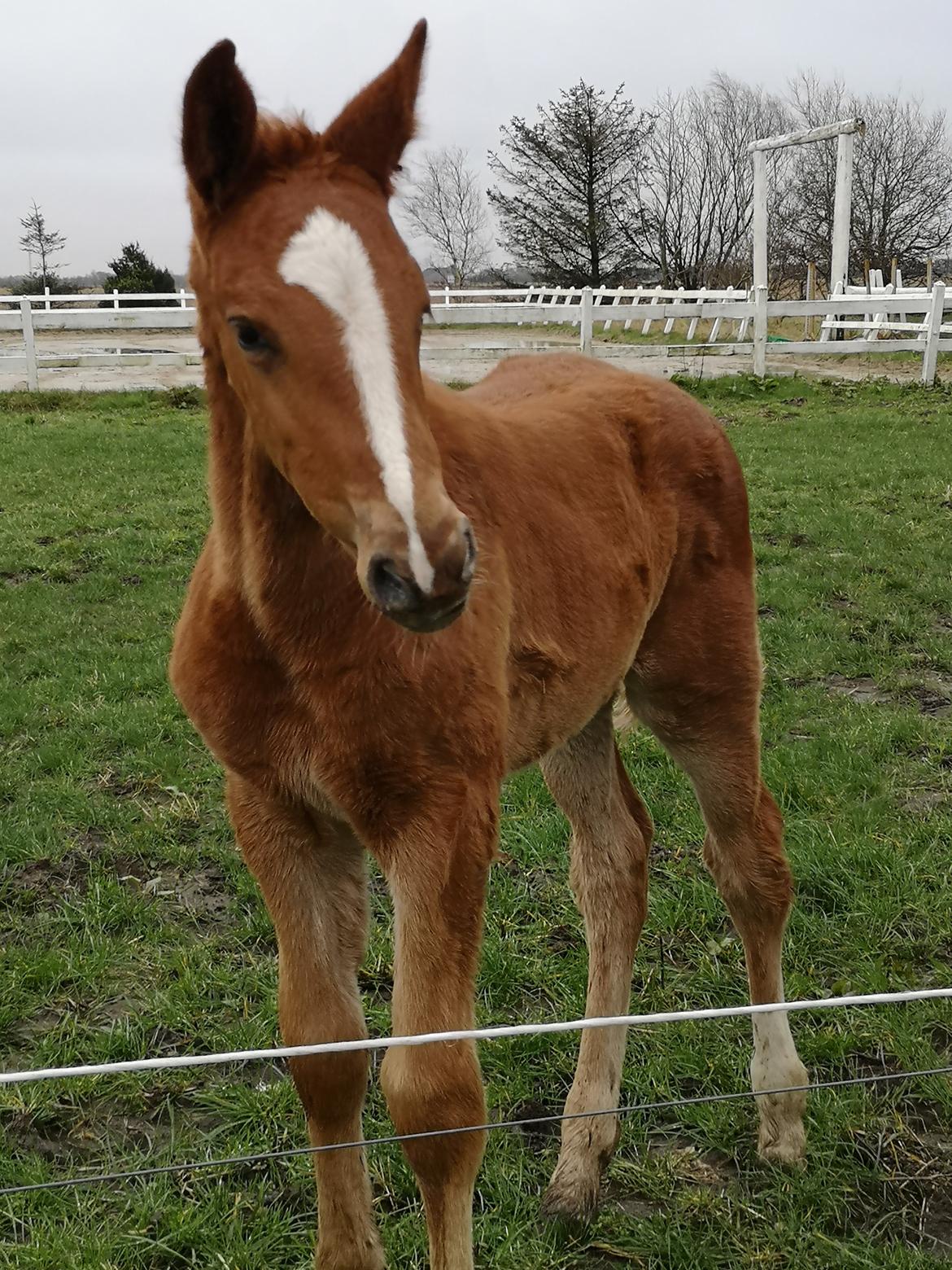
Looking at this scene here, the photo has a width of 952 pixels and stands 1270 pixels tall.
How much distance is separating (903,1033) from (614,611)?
155cm

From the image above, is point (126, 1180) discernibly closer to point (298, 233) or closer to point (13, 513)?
point (298, 233)

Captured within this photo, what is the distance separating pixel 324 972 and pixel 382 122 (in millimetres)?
1661

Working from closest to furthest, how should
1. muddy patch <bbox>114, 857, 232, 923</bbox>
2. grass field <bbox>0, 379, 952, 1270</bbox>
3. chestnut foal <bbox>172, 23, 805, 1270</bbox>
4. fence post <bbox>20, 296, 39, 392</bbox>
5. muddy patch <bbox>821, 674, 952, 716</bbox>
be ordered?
1. chestnut foal <bbox>172, 23, 805, 1270</bbox>
2. grass field <bbox>0, 379, 952, 1270</bbox>
3. muddy patch <bbox>114, 857, 232, 923</bbox>
4. muddy patch <bbox>821, 674, 952, 716</bbox>
5. fence post <bbox>20, 296, 39, 392</bbox>

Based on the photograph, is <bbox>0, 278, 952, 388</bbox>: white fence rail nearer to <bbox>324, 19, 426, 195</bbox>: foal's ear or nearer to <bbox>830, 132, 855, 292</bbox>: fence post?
<bbox>830, 132, 855, 292</bbox>: fence post

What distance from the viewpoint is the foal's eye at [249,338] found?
63.3 inches

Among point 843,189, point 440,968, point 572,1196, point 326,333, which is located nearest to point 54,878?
point 572,1196

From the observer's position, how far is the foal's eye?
1.61 meters

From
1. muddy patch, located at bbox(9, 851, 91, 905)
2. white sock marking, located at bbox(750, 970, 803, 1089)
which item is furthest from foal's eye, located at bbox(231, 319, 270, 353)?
muddy patch, located at bbox(9, 851, 91, 905)

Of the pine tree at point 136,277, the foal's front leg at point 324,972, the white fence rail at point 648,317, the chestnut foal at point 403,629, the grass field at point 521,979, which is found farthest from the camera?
the pine tree at point 136,277

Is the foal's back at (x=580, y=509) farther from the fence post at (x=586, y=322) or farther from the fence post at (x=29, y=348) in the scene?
the fence post at (x=29, y=348)

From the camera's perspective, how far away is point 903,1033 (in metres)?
2.94

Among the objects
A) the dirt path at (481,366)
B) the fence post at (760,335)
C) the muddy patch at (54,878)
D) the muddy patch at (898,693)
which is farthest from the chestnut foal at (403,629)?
the fence post at (760,335)

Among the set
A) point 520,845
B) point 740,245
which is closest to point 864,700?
point 520,845

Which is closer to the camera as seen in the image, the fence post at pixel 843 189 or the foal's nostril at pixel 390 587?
the foal's nostril at pixel 390 587
